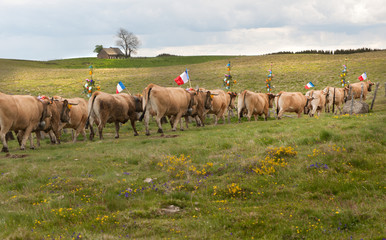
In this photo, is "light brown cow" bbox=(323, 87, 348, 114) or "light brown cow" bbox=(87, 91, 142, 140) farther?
"light brown cow" bbox=(323, 87, 348, 114)

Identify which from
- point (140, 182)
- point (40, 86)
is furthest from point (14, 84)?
point (140, 182)

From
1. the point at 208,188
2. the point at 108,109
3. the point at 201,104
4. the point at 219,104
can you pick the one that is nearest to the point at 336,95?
the point at 219,104

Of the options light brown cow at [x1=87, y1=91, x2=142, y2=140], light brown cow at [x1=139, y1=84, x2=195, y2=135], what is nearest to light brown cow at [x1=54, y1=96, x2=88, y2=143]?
light brown cow at [x1=87, y1=91, x2=142, y2=140]

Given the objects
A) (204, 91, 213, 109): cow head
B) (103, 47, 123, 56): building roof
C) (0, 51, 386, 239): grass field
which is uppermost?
(103, 47, 123, 56): building roof

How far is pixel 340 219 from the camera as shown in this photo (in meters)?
6.76

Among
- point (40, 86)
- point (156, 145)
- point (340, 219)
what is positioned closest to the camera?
point (340, 219)

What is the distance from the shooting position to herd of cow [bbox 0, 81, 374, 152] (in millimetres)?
15711

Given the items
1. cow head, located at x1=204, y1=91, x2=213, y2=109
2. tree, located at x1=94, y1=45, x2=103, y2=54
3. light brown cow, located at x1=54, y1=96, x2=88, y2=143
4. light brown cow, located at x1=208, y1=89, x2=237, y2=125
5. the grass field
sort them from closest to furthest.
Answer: the grass field → light brown cow, located at x1=54, y1=96, x2=88, y2=143 → cow head, located at x1=204, y1=91, x2=213, y2=109 → light brown cow, located at x1=208, y1=89, x2=237, y2=125 → tree, located at x1=94, y1=45, x2=103, y2=54

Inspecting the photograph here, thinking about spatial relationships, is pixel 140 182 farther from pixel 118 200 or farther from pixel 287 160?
pixel 287 160

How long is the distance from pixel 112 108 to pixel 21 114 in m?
5.03

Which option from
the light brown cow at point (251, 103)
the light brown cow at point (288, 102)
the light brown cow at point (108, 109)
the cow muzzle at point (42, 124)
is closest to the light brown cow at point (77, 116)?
the light brown cow at point (108, 109)

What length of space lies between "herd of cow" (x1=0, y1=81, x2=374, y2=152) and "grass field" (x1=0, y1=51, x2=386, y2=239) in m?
1.99

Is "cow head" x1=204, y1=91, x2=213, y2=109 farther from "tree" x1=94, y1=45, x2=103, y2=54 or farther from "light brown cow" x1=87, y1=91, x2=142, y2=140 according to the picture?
"tree" x1=94, y1=45, x2=103, y2=54

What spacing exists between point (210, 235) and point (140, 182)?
155 inches
